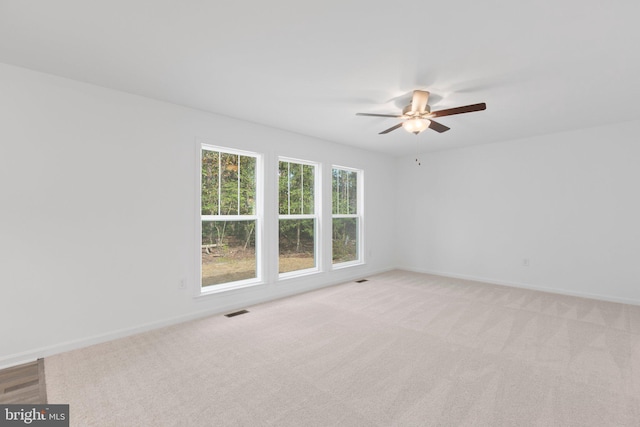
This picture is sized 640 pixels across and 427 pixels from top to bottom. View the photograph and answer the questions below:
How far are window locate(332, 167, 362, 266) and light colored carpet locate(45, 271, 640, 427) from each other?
1.90 metres

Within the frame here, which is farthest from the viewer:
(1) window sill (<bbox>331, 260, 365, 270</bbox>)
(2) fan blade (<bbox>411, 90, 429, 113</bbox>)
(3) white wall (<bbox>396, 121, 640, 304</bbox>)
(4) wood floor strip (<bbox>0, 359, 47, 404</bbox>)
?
(1) window sill (<bbox>331, 260, 365, 270</bbox>)

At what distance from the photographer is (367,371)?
2363mm

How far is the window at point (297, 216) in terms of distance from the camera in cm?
464

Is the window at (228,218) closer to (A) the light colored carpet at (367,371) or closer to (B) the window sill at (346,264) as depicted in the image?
(A) the light colored carpet at (367,371)

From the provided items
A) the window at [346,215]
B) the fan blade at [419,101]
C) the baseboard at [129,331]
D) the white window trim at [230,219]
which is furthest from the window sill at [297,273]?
the fan blade at [419,101]

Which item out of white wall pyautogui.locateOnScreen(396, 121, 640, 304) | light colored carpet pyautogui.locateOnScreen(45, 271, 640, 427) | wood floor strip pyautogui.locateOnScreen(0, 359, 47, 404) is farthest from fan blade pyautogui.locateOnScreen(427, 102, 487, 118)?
wood floor strip pyautogui.locateOnScreen(0, 359, 47, 404)

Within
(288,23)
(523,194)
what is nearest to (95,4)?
(288,23)

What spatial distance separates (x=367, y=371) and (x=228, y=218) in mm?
2539

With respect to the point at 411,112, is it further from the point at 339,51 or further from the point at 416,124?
the point at 339,51

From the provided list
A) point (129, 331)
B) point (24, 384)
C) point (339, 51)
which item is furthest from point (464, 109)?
point (24, 384)

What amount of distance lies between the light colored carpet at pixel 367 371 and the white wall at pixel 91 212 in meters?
0.31

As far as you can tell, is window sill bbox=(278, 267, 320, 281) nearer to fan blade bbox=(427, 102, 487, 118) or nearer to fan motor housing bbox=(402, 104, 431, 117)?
fan motor housing bbox=(402, 104, 431, 117)

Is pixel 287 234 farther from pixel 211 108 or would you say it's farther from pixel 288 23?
pixel 288 23

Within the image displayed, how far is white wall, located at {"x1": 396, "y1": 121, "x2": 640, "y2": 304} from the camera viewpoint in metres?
4.18
